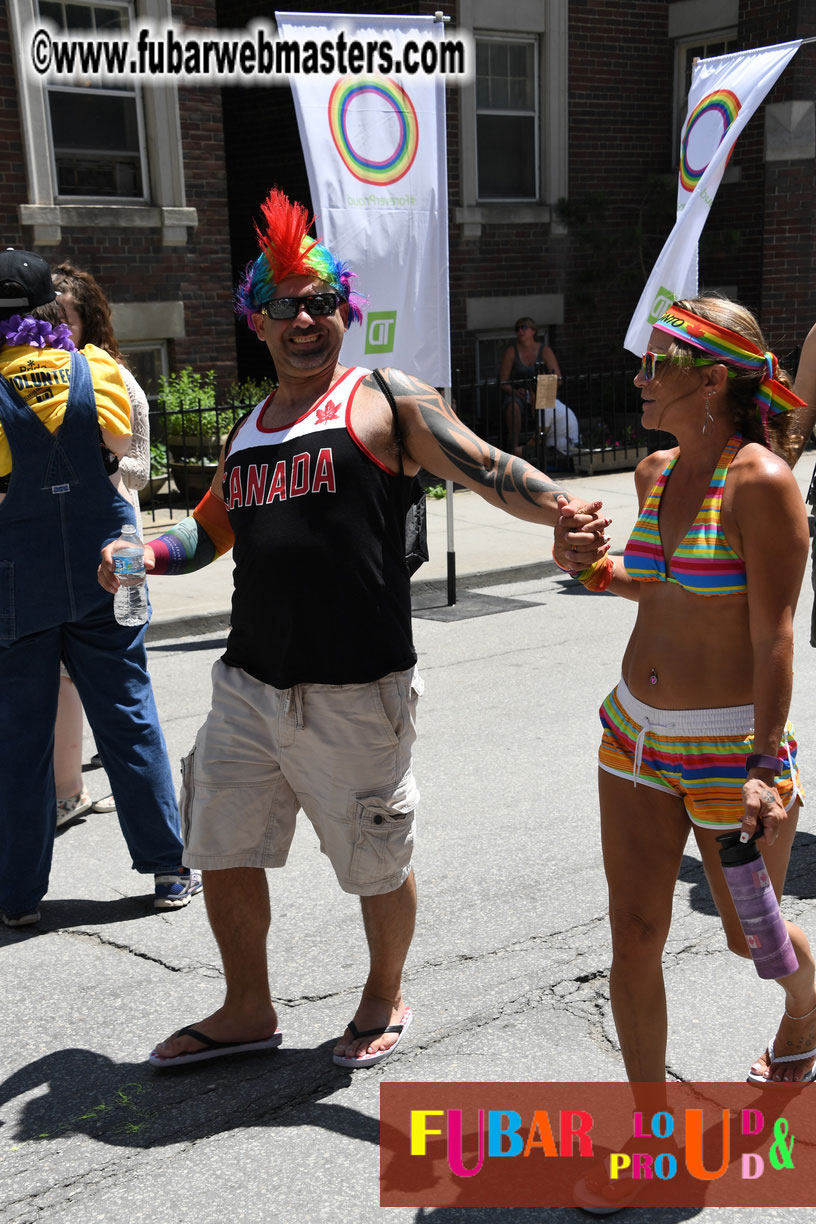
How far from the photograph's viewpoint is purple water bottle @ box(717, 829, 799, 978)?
2.71m

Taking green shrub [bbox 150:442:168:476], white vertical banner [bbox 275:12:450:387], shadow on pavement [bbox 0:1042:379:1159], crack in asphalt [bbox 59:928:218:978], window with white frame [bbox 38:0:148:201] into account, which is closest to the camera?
shadow on pavement [bbox 0:1042:379:1159]

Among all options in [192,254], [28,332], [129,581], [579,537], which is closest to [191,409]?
[192,254]

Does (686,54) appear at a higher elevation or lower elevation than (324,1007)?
higher

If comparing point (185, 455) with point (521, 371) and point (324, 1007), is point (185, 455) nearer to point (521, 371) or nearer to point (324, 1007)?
point (521, 371)

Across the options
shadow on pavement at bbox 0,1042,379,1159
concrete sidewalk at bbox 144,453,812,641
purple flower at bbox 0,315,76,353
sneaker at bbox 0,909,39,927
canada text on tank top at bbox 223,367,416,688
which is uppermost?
purple flower at bbox 0,315,76,353

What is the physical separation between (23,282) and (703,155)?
20.1 feet

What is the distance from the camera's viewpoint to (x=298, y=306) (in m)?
3.38

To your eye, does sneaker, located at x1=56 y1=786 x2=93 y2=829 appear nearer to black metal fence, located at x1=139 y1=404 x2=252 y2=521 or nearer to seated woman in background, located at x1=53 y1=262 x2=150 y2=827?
seated woman in background, located at x1=53 y1=262 x2=150 y2=827

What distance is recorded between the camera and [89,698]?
4496mm

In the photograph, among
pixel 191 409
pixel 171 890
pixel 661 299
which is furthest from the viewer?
pixel 191 409

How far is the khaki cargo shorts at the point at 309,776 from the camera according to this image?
11.1 feet

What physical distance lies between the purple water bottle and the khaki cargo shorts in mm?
967

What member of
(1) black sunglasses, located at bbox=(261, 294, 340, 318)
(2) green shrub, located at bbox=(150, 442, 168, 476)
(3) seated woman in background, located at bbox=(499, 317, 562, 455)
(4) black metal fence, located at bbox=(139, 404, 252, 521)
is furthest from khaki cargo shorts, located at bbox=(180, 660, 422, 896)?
(3) seated woman in background, located at bbox=(499, 317, 562, 455)

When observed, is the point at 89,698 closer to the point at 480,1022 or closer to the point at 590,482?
the point at 480,1022
